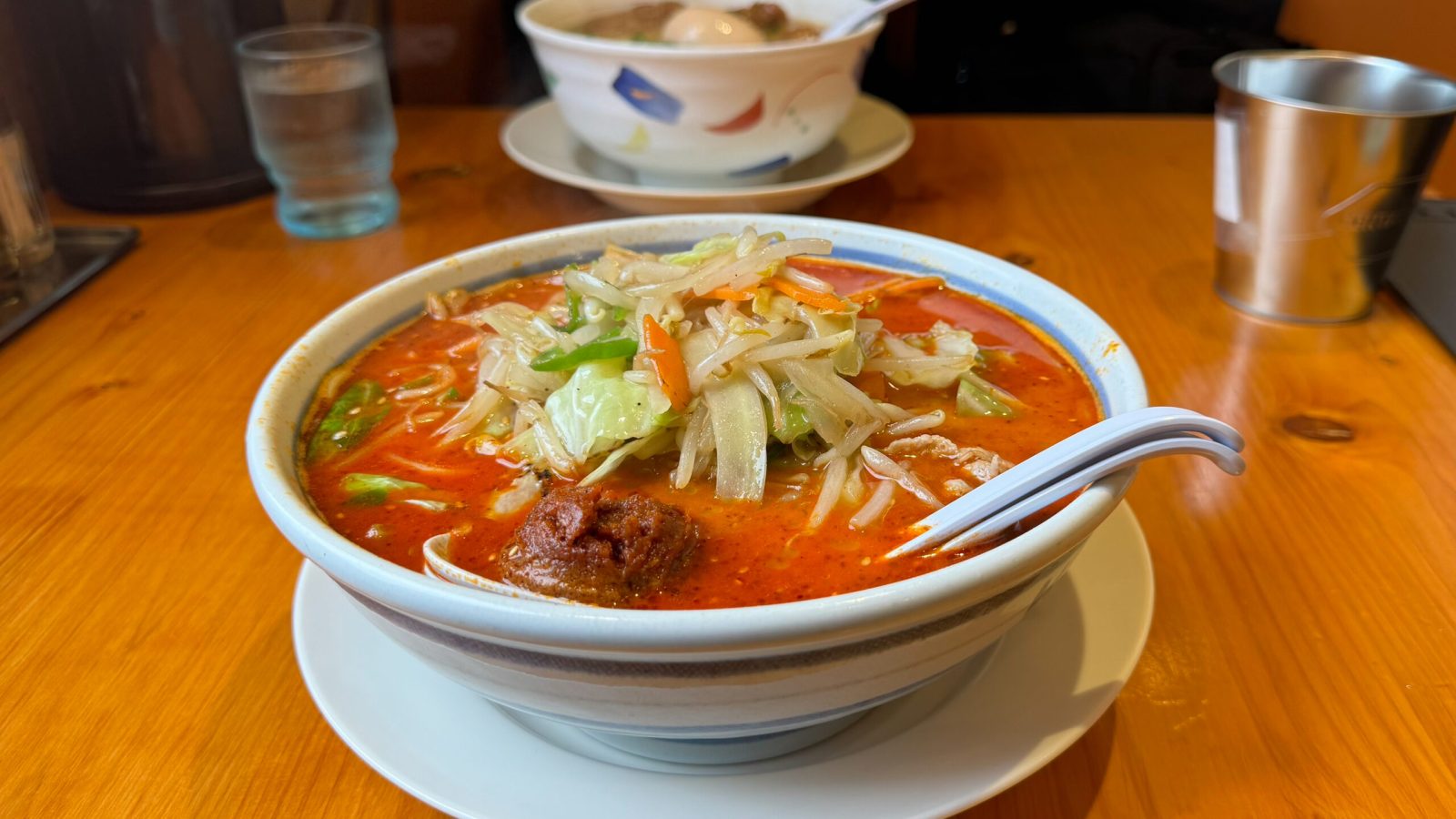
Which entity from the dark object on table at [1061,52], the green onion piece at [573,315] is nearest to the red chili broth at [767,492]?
the green onion piece at [573,315]

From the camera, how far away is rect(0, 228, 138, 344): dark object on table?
1.79m

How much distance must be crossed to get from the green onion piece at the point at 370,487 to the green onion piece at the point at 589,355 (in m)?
0.17

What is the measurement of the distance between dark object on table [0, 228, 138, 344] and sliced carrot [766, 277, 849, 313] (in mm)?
1400

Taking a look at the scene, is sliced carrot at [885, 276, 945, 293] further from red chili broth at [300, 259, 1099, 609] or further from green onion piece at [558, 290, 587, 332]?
green onion piece at [558, 290, 587, 332]

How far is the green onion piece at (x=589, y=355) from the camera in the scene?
1.01m

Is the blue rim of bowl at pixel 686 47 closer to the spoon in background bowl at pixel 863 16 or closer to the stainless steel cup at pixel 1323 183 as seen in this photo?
the spoon in background bowl at pixel 863 16

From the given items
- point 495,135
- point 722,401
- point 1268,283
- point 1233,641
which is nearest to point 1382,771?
point 1233,641

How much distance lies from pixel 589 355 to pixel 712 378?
4.9 inches

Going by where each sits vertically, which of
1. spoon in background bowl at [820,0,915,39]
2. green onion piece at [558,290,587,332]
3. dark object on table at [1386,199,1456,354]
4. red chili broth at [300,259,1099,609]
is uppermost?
spoon in background bowl at [820,0,915,39]

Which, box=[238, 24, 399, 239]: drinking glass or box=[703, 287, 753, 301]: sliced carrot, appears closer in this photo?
box=[703, 287, 753, 301]: sliced carrot

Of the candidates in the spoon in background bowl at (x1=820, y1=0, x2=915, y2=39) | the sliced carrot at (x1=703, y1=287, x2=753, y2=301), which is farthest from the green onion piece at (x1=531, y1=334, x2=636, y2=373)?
the spoon in background bowl at (x1=820, y1=0, x2=915, y2=39)

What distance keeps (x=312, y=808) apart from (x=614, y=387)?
0.45 meters

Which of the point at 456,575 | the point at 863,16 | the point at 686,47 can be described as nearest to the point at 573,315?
the point at 456,575

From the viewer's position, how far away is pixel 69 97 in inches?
82.6
